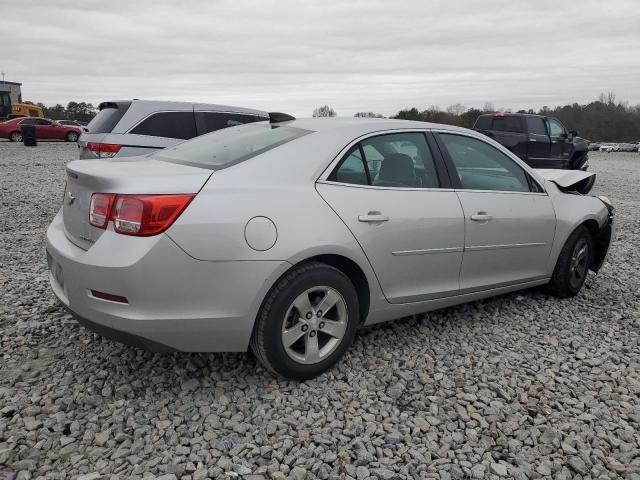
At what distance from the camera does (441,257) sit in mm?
3455

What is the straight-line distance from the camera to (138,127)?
24.8ft

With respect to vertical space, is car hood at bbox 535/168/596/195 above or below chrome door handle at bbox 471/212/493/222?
above

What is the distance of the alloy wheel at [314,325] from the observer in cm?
286

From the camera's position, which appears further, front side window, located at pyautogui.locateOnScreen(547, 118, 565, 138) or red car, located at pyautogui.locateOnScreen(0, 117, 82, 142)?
red car, located at pyautogui.locateOnScreen(0, 117, 82, 142)

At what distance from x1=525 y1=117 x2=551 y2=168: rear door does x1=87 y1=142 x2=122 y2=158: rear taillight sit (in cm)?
1144

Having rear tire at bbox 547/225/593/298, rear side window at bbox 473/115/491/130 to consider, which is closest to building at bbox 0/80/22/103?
rear side window at bbox 473/115/491/130

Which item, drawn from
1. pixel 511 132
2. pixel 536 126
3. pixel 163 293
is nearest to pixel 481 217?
pixel 163 293

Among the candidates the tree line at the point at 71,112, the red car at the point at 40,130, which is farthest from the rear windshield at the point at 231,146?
the tree line at the point at 71,112

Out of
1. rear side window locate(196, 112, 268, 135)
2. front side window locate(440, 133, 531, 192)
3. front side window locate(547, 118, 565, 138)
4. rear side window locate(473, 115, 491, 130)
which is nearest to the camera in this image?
front side window locate(440, 133, 531, 192)

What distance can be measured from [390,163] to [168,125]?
5331 mm

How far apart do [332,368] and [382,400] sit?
1.37ft

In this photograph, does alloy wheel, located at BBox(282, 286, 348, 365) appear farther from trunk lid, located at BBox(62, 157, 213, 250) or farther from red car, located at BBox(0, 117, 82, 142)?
red car, located at BBox(0, 117, 82, 142)

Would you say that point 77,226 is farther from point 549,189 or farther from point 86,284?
point 549,189

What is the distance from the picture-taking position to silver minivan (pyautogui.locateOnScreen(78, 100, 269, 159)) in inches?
290
